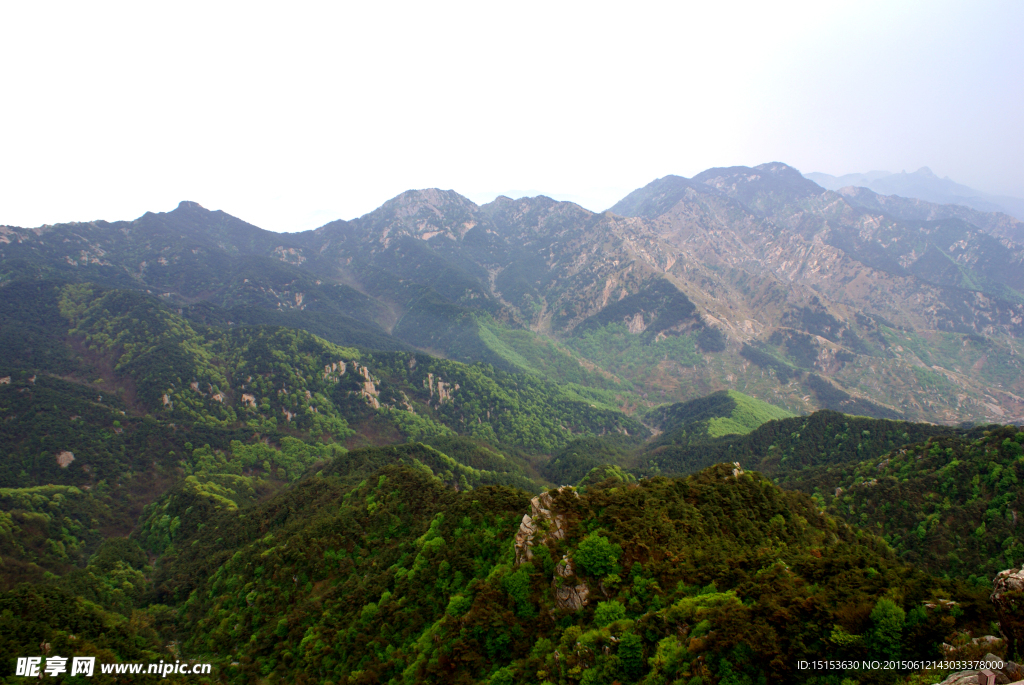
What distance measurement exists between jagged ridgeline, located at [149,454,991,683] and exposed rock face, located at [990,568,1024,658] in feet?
10.7

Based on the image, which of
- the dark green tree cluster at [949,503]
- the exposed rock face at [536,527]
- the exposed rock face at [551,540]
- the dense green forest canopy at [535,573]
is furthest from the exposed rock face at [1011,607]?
the dark green tree cluster at [949,503]

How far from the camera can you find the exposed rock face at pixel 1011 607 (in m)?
24.1

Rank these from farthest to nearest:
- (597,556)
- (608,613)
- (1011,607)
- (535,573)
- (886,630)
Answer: (535,573) < (597,556) < (608,613) < (886,630) < (1011,607)

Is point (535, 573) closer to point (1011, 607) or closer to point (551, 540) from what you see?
point (551, 540)

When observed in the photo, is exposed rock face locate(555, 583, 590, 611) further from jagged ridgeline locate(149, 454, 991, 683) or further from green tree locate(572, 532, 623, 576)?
green tree locate(572, 532, 623, 576)

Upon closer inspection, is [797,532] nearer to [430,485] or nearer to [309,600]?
[430,485]

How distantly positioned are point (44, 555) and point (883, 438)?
245 meters

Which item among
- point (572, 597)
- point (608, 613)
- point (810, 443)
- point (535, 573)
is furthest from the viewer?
point (810, 443)

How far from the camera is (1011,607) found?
83.0 feet

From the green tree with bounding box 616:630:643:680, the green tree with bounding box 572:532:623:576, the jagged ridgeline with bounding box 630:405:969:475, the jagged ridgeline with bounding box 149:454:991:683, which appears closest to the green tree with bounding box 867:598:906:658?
the jagged ridgeline with bounding box 149:454:991:683

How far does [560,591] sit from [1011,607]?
3465 centimetres

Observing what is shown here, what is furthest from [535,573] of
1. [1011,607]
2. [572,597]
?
[1011,607]

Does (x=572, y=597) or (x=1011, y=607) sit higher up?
(x=1011, y=607)

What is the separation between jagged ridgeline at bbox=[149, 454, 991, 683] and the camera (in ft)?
109
